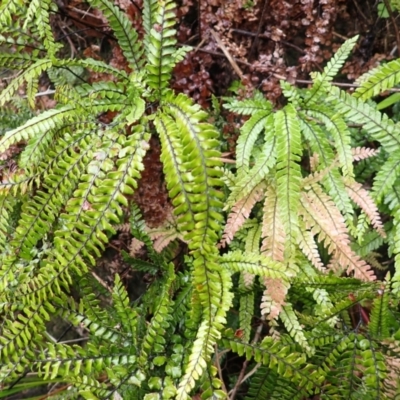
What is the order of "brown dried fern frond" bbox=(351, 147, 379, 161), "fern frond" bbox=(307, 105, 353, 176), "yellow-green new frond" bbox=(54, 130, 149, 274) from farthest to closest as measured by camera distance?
"brown dried fern frond" bbox=(351, 147, 379, 161), "fern frond" bbox=(307, 105, 353, 176), "yellow-green new frond" bbox=(54, 130, 149, 274)

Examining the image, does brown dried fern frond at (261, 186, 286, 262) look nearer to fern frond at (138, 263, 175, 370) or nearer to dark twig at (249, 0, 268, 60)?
fern frond at (138, 263, 175, 370)

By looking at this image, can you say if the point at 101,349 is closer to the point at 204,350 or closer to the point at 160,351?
the point at 160,351

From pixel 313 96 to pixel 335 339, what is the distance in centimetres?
109

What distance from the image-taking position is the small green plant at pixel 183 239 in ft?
4.34

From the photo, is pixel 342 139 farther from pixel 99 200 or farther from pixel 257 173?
pixel 99 200

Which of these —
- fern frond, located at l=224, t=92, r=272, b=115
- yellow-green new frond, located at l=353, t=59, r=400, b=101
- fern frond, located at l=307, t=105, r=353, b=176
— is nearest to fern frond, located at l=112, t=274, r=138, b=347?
fern frond, located at l=224, t=92, r=272, b=115

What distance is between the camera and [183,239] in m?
1.28

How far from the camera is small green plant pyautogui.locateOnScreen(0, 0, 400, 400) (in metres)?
1.32

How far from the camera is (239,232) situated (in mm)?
2021

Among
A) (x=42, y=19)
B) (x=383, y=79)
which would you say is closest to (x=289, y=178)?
(x=383, y=79)

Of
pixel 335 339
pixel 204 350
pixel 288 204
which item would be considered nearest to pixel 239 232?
pixel 288 204

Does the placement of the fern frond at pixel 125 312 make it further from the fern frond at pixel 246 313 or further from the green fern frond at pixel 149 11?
the green fern frond at pixel 149 11

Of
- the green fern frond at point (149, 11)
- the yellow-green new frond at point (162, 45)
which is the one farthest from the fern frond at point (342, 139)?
the green fern frond at point (149, 11)

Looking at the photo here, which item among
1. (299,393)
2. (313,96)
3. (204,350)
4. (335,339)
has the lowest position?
(299,393)
